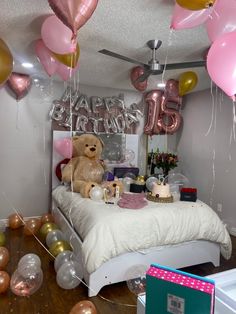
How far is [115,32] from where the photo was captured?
6.06 ft

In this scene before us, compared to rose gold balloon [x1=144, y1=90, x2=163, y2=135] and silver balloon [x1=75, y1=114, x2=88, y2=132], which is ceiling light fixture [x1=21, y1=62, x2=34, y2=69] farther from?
rose gold balloon [x1=144, y1=90, x2=163, y2=135]

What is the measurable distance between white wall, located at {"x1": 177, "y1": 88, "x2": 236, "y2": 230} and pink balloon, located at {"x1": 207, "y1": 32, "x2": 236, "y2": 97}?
6.23 ft

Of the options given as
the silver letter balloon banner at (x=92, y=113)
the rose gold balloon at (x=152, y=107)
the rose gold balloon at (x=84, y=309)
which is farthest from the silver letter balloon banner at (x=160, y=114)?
the rose gold balloon at (x=84, y=309)

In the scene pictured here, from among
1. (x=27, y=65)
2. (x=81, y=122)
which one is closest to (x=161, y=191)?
(x=81, y=122)

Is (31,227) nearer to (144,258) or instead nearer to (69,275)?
(69,275)

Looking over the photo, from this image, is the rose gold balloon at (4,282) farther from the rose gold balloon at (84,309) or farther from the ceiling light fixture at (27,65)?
the ceiling light fixture at (27,65)

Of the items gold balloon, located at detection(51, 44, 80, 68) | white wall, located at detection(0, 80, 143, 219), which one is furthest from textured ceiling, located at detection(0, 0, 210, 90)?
white wall, located at detection(0, 80, 143, 219)

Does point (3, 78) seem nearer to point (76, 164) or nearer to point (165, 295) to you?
point (76, 164)

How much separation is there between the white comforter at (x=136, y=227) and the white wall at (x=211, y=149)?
3.60 ft

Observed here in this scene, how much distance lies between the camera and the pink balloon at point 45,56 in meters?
2.03

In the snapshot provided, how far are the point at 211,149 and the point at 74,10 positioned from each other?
2.81 m

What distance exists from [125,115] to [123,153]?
1.94 ft

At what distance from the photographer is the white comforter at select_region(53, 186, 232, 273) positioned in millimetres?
1860

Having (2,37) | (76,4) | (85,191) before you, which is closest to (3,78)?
(2,37)
